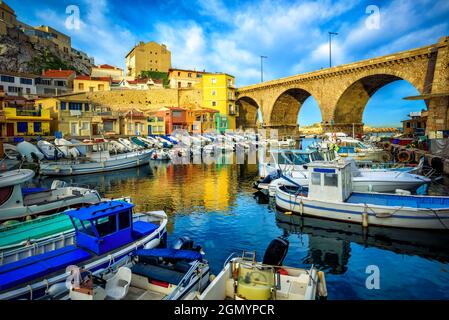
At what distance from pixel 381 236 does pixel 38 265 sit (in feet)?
43.9

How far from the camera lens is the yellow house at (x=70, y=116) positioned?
47875 mm

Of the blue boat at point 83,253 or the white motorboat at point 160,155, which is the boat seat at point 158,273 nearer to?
the blue boat at point 83,253

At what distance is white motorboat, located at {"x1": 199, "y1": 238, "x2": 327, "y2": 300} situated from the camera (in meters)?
6.76

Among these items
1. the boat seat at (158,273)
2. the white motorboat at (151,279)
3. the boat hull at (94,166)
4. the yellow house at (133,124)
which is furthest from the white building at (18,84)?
the boat seat at (158,273)

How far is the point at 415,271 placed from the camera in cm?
1042

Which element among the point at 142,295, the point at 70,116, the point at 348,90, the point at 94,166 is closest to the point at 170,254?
the point at 142,295

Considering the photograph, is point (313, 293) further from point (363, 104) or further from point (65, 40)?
point (65, 40)

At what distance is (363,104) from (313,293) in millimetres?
52008

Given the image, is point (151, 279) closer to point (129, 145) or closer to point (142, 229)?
point (142, 229)

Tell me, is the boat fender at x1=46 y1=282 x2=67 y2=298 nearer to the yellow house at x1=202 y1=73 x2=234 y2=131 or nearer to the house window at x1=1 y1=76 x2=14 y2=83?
the yellow house at x1=202 y1=73 x2=234 y2=131

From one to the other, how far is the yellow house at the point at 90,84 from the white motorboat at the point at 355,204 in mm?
66637

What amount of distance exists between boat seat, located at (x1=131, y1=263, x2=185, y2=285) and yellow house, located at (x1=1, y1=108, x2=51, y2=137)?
132ft

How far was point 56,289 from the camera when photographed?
7312mm
